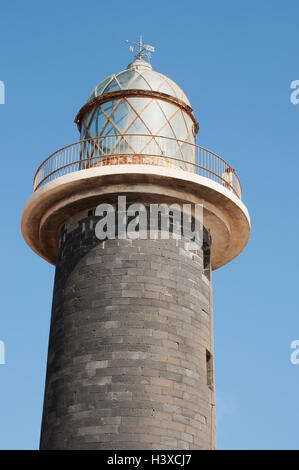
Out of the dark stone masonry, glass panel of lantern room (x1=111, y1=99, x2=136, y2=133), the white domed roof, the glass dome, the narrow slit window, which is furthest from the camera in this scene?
the white domed roof

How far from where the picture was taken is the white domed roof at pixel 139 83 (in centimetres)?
1942

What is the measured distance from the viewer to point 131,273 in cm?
1688

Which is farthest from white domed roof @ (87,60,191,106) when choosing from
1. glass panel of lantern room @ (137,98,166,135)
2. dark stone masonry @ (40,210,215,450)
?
dark stone masonry @ (40,210,215,450)

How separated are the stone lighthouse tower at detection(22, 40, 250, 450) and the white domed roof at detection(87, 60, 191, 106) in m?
0.04

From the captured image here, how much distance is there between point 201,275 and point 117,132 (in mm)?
3914

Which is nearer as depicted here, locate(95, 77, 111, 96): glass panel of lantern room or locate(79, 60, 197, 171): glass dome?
locate(79, 60, 197, 171): glass dome

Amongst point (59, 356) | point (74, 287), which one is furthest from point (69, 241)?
point (59, 356)

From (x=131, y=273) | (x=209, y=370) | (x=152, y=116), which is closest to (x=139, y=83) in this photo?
(x=152, y=116)

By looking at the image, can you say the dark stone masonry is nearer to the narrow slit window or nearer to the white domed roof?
the narrow slit window

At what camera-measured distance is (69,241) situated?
59.7 ft

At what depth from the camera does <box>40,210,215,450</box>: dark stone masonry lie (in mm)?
15463

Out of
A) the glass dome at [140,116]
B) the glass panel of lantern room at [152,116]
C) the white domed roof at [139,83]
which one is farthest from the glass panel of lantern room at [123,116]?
the white domed roof at [139,83]
